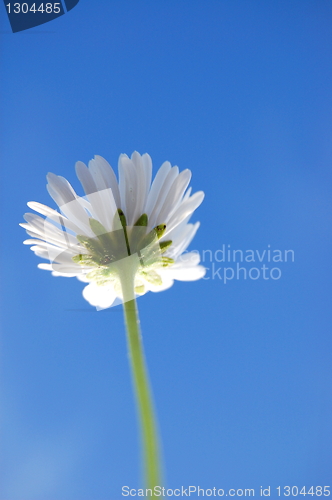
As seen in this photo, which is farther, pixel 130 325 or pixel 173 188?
pixel 173 188

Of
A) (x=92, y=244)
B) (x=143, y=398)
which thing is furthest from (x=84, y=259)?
(x=143, y=398)

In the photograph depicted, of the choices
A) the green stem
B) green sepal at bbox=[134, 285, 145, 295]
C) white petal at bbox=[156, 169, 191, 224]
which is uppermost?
white petal at bbox=[156, 169, 191, 224]

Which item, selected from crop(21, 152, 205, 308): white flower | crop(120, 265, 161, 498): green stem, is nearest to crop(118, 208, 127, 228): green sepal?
crop(21, 152, 205, 308): white flower

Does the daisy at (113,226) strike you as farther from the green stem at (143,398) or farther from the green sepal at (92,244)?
the green stem at (143,398)

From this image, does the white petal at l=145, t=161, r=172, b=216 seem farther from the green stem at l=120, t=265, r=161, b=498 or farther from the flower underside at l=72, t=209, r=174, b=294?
the green stem at l=120, t=265, r=161, b=498

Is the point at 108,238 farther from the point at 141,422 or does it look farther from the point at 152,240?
the point at 141,422

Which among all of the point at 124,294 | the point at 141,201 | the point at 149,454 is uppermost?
the point at 141,201

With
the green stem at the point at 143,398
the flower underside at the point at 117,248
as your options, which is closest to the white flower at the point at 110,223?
the flower underside at the point at 117,248

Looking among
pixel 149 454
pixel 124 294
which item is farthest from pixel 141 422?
pixel 124 294
